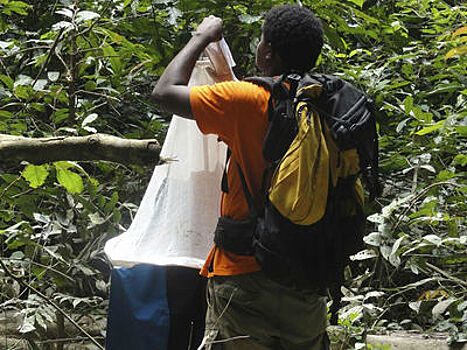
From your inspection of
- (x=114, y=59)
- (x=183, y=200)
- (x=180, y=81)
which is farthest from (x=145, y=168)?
(x=180, y=81)

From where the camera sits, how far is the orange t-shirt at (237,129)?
2016mm

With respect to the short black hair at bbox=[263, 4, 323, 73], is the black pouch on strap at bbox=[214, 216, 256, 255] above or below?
below

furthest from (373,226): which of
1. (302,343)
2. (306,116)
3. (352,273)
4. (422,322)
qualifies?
(306,116)

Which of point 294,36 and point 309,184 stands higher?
point 294,36

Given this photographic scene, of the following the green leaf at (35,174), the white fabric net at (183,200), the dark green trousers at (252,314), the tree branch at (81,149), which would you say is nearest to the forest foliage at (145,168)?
the green leaf at (35,174)

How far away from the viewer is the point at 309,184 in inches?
74.9

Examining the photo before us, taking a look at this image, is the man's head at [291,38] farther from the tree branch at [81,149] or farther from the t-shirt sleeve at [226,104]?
the tree branch at [81,149]

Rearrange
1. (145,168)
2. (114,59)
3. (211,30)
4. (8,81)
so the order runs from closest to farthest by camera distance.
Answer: (211,30) → (8,81) → (114,59) → (145,168)

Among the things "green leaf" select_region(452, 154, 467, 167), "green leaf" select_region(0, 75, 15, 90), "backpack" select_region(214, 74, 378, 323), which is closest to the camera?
"backpack" select_region(214, 74, 378, 323)

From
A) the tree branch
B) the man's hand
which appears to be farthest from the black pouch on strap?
the man's hand

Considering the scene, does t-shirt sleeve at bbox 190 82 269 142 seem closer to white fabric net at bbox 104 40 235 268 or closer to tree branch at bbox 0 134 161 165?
tree branch at bbox 0 134 161 165

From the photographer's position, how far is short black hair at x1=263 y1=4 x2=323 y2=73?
2.10 meters

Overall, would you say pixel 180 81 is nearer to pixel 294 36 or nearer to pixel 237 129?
pixel 237 129

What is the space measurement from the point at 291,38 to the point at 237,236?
0.66 meters
